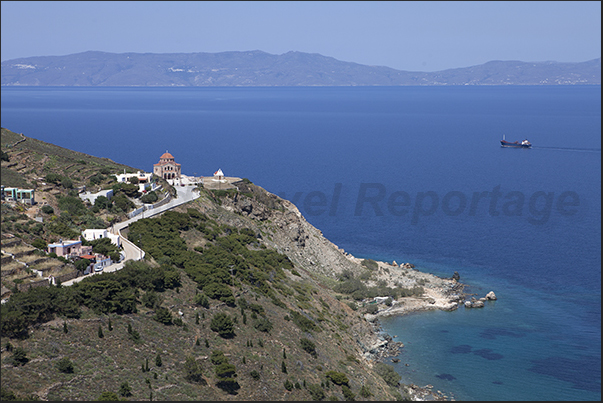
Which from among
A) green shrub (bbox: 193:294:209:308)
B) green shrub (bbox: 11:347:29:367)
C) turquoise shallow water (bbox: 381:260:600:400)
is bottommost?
turquoise shallow water (bbox: 381:260:600:400)

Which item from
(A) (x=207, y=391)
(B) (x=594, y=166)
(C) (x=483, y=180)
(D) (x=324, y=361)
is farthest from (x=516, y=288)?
(B) (x=594, y=166)

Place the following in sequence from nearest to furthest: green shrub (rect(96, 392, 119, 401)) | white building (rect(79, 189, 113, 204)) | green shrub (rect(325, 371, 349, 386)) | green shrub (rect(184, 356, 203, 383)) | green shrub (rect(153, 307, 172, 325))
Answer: green shrub (rect(96, 392, 119, 401)) < green shrub (rect(184, 356, 203, 383)) < green shrub (rect(153, 307, 172, 325)) < green shrub (rect(325, 371, 349, 386)) < white building (rect(79, 189, 113, 204))

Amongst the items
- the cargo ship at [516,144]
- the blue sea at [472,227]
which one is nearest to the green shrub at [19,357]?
the blue sea at [472,227]

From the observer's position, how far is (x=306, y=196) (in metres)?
124

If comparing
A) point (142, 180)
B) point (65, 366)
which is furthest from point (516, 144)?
point (65, 366)

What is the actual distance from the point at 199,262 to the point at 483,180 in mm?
99988

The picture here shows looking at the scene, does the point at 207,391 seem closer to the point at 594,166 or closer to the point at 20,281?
the point at 20,281

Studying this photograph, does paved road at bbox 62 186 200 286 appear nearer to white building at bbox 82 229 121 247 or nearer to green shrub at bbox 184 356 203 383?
white building at bbox 82 229 121 247

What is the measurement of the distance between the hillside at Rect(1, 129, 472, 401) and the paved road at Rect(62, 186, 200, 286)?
1.20m

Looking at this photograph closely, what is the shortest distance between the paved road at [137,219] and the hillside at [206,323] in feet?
3.94

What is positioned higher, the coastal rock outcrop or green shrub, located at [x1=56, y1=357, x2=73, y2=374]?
green shrub, located at [x1=56, y1=357, x2=73, y2=374]

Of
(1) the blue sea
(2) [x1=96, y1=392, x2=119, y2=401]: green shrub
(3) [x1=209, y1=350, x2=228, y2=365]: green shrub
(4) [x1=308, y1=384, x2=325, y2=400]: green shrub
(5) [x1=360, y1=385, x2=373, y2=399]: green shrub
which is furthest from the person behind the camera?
(1) the blue sea

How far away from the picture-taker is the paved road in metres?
48.7

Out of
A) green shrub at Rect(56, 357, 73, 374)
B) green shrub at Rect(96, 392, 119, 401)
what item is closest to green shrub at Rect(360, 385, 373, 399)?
green shrub at Rect(96, 392, 119, 401)
